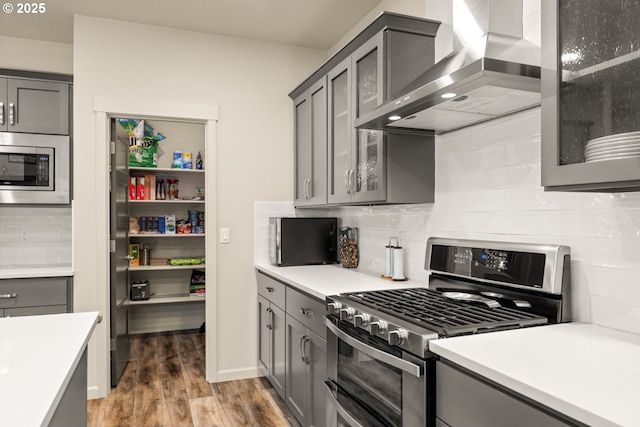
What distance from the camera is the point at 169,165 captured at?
187 inches

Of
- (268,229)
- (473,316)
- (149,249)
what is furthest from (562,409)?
(149,249)

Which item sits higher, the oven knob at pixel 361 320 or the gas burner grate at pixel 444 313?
the gas burner grate at pixel 444 313

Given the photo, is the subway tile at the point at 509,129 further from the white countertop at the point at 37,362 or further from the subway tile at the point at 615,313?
the white countertop at the point at 37,362

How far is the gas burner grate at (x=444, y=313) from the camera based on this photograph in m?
1.39

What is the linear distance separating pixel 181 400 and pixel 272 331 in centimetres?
78

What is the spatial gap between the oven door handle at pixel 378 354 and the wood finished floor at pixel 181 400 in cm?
109

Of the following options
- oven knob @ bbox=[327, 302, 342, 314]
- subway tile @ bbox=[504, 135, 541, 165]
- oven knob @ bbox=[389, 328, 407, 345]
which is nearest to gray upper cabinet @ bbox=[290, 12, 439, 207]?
subway tile @ bbox=[504, 135, 541, 165]

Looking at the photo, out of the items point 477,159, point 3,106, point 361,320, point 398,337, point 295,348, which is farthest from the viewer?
point 3,106

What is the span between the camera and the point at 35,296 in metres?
3.04

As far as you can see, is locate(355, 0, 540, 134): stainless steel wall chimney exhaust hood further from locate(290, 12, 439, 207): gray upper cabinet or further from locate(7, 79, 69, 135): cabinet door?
locate(7, 79, 69, 135): cabinet door

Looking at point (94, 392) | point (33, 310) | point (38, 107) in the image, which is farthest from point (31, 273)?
point (38, 107)

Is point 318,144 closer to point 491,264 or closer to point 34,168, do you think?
point 491,264

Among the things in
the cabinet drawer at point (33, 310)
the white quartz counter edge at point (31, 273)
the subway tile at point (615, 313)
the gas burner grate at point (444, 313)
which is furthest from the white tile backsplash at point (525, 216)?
the cabinet drawer at point (33, 310)

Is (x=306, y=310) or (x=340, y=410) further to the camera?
(x=306, y=310)
